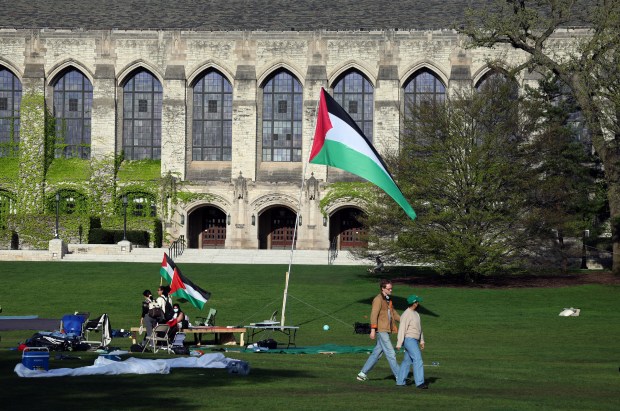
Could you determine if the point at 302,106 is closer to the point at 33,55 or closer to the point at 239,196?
the point at 239,196

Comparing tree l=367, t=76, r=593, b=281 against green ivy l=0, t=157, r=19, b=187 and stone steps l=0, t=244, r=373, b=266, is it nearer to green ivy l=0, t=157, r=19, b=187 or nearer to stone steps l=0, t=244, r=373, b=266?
stone steps l=0, t=244, r=373, b=266

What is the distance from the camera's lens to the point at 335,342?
28531 millimetres

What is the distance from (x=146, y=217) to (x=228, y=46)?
9.90 meters

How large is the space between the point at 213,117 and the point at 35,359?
1948 inches

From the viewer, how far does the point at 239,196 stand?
66062 mm

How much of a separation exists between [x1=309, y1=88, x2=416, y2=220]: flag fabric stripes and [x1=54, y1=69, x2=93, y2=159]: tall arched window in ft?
137

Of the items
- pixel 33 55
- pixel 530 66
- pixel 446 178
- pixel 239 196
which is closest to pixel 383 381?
pixel 446 178

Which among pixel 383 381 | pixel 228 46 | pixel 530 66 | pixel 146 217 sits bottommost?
pixel 383 381

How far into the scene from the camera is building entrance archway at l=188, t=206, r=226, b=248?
222ft

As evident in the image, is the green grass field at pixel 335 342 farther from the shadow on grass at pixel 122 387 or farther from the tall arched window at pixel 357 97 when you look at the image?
the tall arched window at pixel 357 97

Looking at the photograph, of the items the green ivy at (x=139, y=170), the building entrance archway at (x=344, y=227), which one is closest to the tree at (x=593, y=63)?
the building entrance archway at (x=344, y=227)

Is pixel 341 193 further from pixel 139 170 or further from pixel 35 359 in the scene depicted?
pixel 35 359

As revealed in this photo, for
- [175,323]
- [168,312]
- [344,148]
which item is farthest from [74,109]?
[175,323]

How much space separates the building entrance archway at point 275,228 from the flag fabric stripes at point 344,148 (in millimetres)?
Answer: 39749
